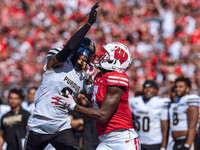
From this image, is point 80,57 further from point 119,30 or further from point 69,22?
point 69,22

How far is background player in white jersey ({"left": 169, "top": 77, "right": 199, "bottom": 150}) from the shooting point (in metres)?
5.90

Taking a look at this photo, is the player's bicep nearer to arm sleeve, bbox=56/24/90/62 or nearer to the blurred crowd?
arm sleeve, bbox=56/24/90/62

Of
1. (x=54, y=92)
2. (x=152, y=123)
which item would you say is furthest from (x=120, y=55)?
(x=152, y=123)

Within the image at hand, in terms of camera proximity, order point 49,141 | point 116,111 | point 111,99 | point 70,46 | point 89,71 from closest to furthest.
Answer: point 111,99, point 116,111, point 70,46, point 49,141, point 89,71

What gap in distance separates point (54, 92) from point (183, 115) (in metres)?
2.69

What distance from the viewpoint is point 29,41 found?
14453mm

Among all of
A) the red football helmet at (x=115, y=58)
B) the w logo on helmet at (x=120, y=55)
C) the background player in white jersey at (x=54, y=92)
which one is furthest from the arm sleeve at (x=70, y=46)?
the w logo on helmet at (x=120, y=55)

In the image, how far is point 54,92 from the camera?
4328 millimetres

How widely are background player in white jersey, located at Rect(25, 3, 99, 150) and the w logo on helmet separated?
49 cm

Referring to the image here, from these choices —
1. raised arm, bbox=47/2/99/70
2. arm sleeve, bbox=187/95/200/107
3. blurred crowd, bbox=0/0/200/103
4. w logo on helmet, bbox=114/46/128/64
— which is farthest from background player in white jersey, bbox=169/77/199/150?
raised arm, bbox=47/2/99/70

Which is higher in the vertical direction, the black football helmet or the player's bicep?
the black football helmet

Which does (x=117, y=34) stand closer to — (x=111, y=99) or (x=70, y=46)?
(x=70, y=46)

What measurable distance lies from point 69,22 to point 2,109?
7572mm

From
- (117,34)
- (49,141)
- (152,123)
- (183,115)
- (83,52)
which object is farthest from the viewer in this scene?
(117,34)
